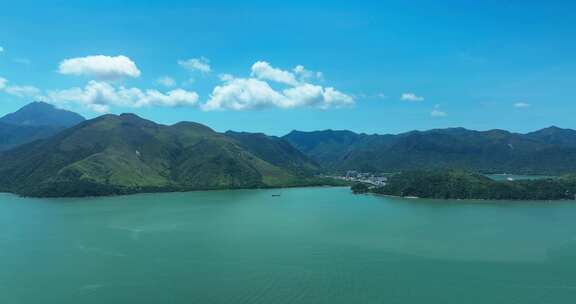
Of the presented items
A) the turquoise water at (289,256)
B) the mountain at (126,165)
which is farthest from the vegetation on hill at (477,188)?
the mountain at (126,165)

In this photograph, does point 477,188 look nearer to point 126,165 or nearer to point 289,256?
point 289,256

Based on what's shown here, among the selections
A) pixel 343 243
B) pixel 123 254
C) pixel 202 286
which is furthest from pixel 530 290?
pixel 123 254

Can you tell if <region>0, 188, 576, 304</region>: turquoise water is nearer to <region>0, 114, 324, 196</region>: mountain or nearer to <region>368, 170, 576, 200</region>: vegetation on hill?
<region>368, 170, 576, 200</region>: vegetation on hill

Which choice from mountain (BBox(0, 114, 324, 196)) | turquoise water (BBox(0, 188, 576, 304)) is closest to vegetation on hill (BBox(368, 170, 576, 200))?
turquoise water (BBox(0, 188, 576, 304))

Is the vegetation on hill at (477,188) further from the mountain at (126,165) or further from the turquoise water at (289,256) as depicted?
the mountain at (126,165)

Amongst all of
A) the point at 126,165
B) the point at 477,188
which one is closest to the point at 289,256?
the point at 477,188

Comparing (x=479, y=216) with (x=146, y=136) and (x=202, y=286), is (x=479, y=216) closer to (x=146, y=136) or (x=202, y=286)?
(x=202, y=286)
